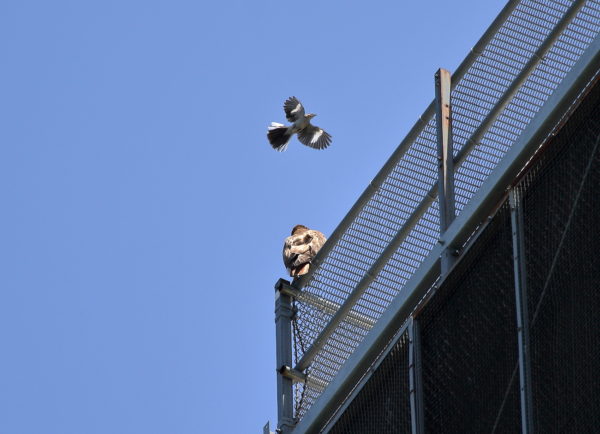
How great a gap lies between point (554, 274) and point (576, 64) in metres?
1.61

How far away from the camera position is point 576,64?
1190cm

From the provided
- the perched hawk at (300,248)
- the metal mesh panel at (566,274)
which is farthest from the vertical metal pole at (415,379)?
the perched hawk at (300,248)

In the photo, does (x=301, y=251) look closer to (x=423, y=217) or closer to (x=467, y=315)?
(x=423, y=217)

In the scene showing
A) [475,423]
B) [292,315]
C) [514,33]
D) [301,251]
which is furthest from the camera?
[301,251]

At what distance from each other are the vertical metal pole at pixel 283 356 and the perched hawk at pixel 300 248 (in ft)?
5.34

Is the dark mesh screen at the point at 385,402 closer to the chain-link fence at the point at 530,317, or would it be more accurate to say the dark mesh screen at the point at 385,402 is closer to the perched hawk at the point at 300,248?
the chain-link fence at the point at 530,317

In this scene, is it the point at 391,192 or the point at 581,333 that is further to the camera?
the point at 391,192

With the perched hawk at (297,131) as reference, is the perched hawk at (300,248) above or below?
below

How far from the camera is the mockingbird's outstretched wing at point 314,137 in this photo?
→ 29422 millimetres

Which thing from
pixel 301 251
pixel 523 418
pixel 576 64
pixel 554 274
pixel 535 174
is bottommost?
pixel 523 418

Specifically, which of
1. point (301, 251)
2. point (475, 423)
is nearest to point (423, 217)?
point (475, 423)

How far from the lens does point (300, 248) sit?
18.2m

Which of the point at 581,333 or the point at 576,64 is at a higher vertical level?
the point at 576,64

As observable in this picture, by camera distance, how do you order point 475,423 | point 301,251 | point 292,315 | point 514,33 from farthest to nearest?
point 301,251 < point 292,315 < point 514,33 < point 475,423
